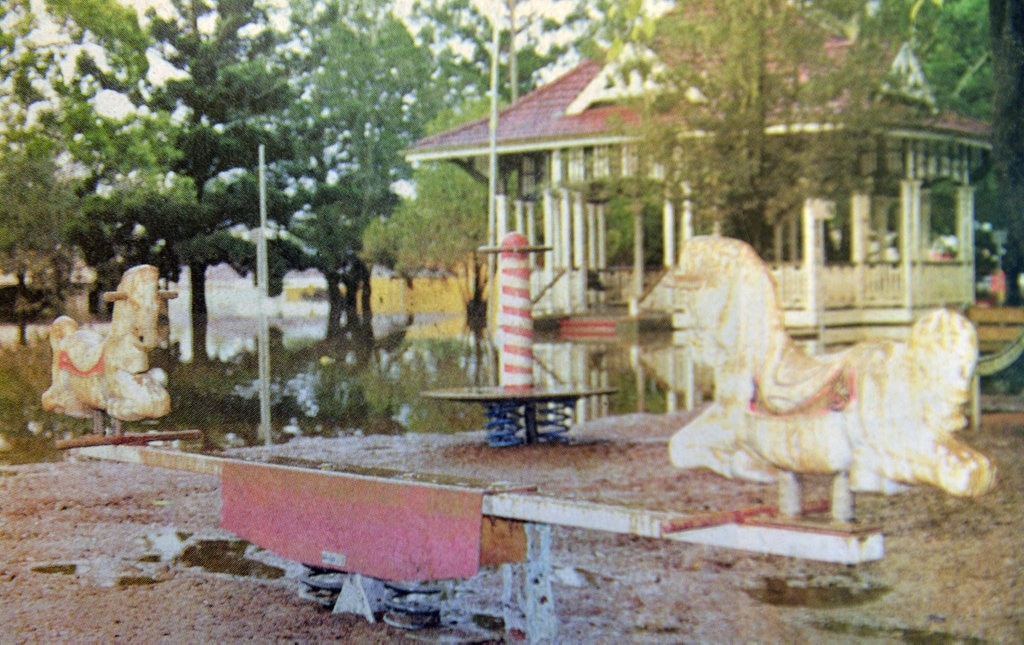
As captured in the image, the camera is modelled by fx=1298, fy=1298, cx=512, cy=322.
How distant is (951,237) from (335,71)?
9.88m

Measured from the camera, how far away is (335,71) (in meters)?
7.10

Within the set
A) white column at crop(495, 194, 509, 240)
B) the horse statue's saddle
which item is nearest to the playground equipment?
the horse statue's saddle

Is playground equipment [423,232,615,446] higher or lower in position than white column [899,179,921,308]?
lower

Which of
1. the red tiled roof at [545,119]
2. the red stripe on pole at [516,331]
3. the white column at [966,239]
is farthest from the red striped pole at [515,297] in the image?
the red tiled roof at [545,119]

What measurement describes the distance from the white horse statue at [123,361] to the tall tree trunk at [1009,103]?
5.13 meters

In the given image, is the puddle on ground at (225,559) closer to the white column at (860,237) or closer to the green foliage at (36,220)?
the green foliage at (36,220)

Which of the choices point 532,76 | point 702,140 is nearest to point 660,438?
point 702,140

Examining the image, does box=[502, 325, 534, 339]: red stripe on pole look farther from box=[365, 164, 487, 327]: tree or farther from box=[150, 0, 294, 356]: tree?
box=[365, 164, 487, 327]: tree

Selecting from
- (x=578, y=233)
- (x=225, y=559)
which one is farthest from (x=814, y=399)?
(x=578, y=233)

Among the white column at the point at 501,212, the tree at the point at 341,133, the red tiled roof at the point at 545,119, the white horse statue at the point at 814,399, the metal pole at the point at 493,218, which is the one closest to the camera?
the white horse statue at the point at 814,399

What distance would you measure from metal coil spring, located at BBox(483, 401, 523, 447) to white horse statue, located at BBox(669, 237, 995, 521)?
3374 millimetres

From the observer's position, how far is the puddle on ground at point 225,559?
3752 millimetres

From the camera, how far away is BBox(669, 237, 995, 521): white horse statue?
7.29ft

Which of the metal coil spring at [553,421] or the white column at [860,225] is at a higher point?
the white column at [860,225]
